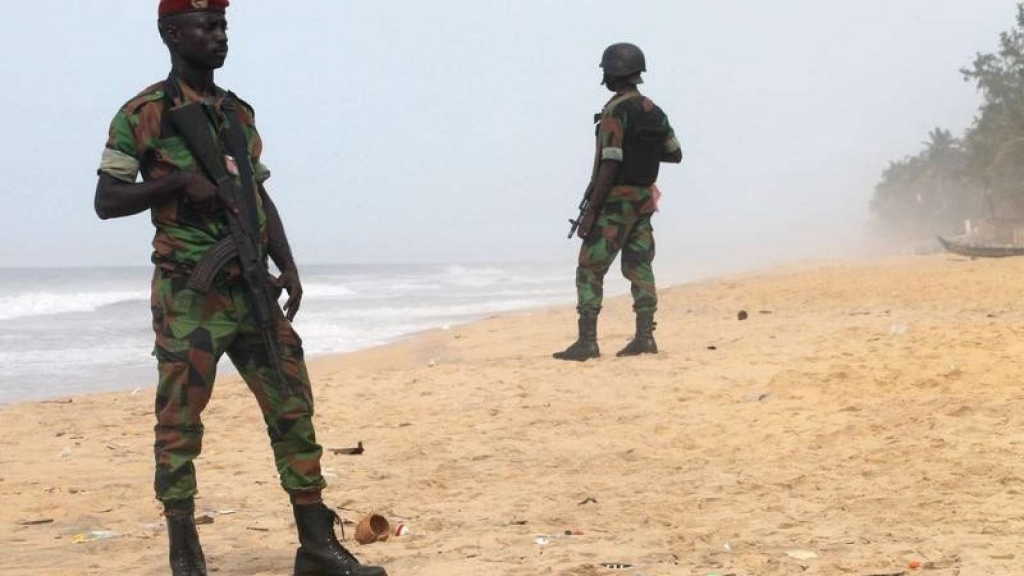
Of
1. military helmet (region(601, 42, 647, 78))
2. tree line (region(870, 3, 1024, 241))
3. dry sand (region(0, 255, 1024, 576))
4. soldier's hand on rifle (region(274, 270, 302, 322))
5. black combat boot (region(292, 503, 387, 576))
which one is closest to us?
black combat boot (region(292, 503, 387, 576))

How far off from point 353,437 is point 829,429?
2708 mm

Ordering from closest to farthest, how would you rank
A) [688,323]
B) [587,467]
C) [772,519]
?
1. [772,519]
2. [587,467]
3. [688,323]

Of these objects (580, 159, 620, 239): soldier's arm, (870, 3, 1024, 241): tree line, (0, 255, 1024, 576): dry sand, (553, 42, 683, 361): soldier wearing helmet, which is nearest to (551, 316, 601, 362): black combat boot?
(553, 42, 683, 361): soldier wearing helmet

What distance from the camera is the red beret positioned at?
3.76 m

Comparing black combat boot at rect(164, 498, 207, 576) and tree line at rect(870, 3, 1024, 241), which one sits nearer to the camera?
black combat boot at rect(164, 498, 207, 576)

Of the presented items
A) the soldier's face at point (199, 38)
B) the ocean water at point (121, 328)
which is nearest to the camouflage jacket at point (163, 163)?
the soldier's face at point (199, 38)

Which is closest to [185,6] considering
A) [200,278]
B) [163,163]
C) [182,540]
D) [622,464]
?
[163,163]

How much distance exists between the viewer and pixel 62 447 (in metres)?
7.41

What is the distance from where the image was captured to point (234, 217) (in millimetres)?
3820

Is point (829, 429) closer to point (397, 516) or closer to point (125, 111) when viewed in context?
point (397, 516)

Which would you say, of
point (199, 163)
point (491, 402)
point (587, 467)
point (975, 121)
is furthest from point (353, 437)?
point (975, 121)

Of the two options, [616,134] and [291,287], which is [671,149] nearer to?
[616,134]

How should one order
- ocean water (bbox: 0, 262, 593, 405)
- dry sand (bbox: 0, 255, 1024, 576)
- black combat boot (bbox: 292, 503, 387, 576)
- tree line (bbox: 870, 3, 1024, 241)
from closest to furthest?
black combat boot (bbox: 292, 503, 387, 576)
dry sand (bbox: 0, 255, 1024, 576)
ocean water (bbox: 0, 262, 593, 405)
tree line (bbox: 870, 3, 1024, 241)

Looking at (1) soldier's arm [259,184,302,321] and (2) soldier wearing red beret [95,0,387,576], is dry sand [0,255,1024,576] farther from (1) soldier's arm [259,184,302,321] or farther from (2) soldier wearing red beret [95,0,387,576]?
(1) soldier's arm [259,184,302,321]
